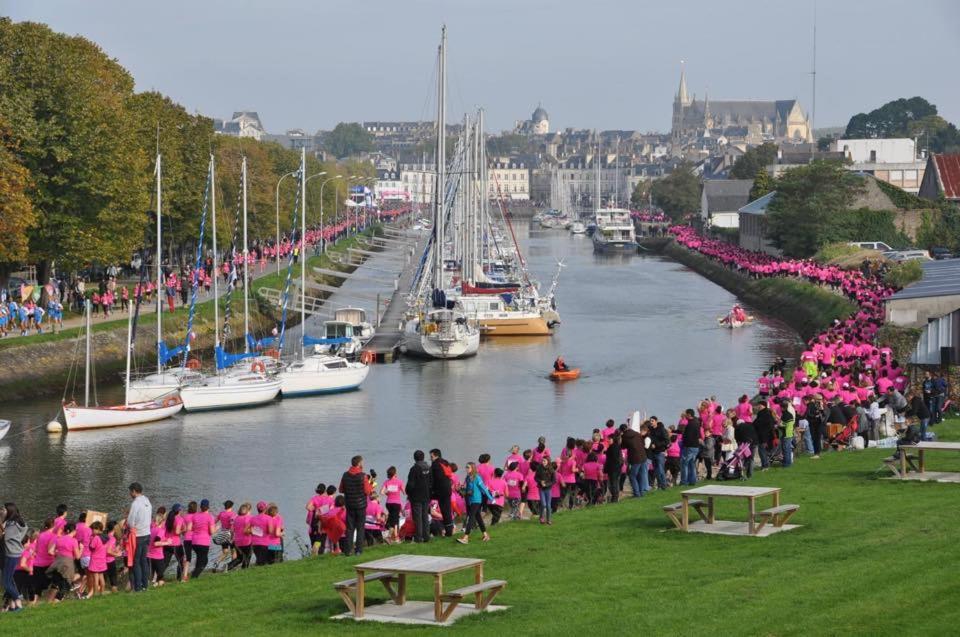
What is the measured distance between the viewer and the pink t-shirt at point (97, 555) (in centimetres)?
2200

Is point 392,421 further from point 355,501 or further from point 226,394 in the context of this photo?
point 355,501

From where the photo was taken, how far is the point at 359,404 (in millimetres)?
52938

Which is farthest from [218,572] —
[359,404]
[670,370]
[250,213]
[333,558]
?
[250,213]

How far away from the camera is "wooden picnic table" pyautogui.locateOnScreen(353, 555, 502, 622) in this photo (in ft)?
56.0

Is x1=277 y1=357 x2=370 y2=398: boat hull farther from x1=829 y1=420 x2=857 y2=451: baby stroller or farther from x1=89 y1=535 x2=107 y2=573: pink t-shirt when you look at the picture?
x1=89 y1=535 x2=107 y2=573: pink t-shirt

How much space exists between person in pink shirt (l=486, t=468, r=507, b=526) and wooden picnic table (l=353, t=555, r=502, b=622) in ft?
22.2

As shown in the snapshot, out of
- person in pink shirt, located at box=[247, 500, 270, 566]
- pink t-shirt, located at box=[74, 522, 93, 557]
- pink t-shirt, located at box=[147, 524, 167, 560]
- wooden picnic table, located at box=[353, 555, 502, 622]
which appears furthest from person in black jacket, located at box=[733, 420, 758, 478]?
pink t-shirt, located at box=[74, 522, 93, 557]

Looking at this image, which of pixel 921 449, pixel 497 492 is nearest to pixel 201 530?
pixel 497 492

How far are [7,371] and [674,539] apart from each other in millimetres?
35214

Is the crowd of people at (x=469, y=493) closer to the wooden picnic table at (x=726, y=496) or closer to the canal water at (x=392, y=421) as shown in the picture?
the wooden picnic table at (x=726, y=496)

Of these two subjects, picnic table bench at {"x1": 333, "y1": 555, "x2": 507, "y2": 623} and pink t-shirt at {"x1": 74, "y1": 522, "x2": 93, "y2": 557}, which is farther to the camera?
pink t-shirt at {"x1": 74, "y1": 522, "x2": 93, "y2": 557}

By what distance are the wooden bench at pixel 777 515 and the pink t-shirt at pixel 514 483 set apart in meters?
5.18

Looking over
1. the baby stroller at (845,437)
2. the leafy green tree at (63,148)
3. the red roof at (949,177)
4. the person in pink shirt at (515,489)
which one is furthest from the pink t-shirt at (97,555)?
the red roof at (949,177)

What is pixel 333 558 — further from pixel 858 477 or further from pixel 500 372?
pixel 500 372
